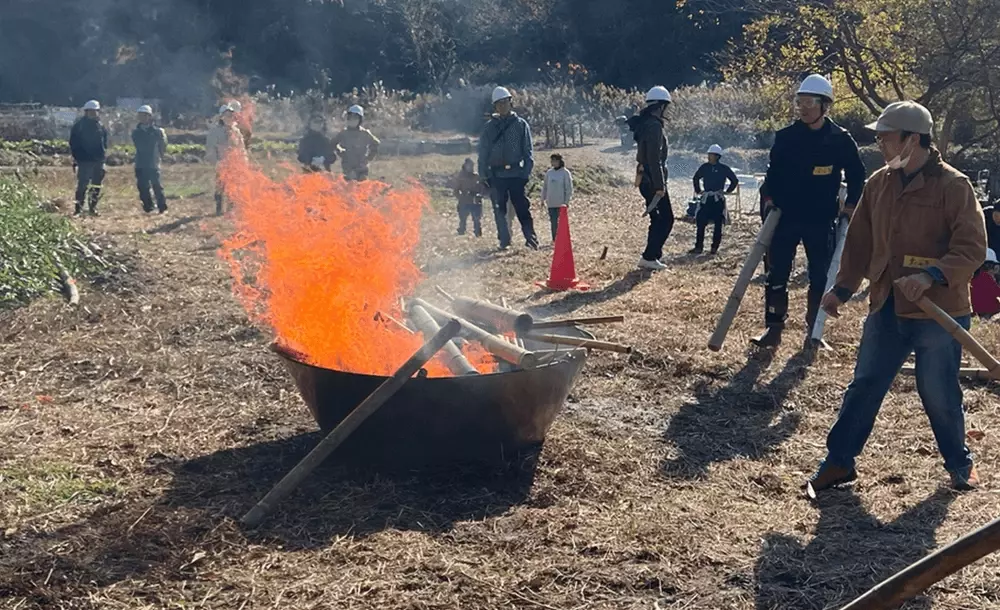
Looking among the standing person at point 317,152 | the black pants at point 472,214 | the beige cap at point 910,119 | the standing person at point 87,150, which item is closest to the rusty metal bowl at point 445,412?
the beige cap at point 910,119

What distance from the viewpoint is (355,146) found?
53.6 ft

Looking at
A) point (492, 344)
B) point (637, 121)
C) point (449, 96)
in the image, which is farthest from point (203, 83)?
point (492, 344)

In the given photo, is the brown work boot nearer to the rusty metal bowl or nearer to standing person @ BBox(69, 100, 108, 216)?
the rusty metal bowl

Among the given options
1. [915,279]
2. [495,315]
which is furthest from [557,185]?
[915,279]

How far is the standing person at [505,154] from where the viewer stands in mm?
13078

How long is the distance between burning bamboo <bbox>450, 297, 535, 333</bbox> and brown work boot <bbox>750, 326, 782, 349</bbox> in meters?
2.55

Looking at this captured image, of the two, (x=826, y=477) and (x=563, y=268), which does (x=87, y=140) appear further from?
(x=826, y=477)

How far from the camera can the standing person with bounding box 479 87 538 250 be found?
13078 mm

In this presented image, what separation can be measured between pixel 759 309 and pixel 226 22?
33835 mm

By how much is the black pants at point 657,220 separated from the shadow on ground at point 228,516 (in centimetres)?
657

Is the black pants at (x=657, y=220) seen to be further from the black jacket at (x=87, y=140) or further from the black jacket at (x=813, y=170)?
the black jacket at (x=87, y=140)

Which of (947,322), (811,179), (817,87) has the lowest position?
(947,322)

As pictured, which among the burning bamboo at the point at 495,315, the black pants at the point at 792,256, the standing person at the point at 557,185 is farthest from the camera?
the standing person at the point at 557,185

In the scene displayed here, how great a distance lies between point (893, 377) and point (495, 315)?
250 centimetres
